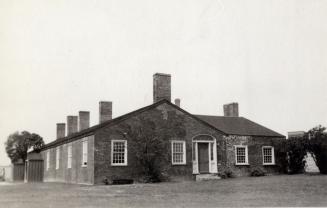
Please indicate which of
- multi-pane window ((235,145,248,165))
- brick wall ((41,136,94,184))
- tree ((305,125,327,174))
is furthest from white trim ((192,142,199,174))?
tree ((305,125,327,174))

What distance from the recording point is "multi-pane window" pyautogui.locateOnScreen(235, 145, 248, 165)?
33375 millimetres

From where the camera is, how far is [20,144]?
62.9m

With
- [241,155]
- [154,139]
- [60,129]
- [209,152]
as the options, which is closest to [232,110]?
[241,155]

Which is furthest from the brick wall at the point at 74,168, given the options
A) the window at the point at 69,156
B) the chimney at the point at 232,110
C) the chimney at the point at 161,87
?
the chimney at the point at 232,110

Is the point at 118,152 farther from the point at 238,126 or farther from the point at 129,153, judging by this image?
the point at 238,126

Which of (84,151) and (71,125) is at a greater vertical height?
(71,125)

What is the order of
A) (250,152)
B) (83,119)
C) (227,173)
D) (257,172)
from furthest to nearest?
(83,119), (250,152), (257,172), (227,173)

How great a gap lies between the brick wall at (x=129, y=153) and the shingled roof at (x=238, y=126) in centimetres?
456

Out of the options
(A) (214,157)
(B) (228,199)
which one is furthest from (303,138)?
(B) (228,199)

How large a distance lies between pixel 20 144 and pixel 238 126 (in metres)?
39.4

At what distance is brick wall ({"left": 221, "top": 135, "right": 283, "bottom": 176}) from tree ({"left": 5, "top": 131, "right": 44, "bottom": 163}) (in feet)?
A: 126

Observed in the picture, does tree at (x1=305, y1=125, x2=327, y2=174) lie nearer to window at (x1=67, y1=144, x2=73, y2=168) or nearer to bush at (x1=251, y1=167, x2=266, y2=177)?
bush at (x1=251, y1=167, x2=266, y2=177)

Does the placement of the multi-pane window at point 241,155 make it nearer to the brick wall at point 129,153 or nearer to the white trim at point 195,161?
the white trim at point 195,161

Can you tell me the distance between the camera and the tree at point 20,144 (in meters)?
62.5
